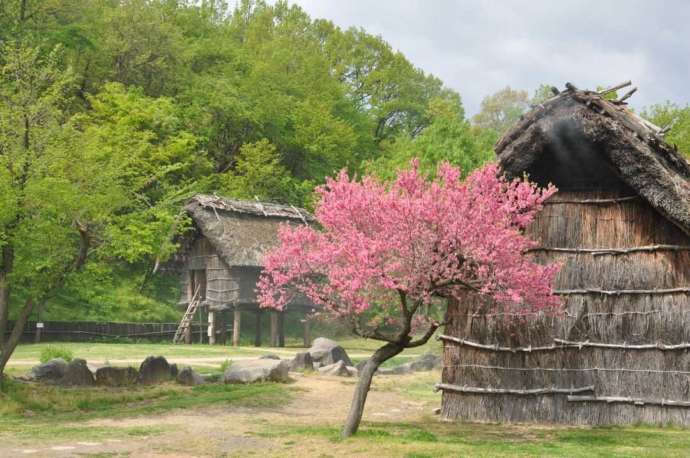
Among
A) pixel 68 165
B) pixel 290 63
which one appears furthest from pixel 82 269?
pixel 290 63

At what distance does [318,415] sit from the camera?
18.9 metres

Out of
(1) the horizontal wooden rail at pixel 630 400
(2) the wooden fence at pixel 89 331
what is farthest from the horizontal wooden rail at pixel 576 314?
(2) the wooden fence at pixel 89 331

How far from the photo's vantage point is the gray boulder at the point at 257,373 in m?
23.2

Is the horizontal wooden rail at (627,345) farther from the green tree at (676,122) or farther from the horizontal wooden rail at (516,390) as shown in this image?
the green tree at (676,122)

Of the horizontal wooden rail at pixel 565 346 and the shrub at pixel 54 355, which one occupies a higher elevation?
the horizontal wooden rail at pixel 565 346

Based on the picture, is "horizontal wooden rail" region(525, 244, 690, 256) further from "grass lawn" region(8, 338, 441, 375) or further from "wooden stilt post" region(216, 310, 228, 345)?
"wooden stilt post" region(216, 310, 228, 345)

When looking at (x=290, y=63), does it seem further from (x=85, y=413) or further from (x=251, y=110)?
(x=85, y=413)

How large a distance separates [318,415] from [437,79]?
56.4m

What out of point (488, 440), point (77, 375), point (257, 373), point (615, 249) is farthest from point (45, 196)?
point (615, 249)

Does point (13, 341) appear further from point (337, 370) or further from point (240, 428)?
point (337, 370)

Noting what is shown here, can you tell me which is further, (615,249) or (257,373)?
(257,373)

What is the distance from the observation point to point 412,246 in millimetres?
13586

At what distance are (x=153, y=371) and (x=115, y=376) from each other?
101cm

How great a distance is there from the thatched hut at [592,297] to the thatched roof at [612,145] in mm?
24
